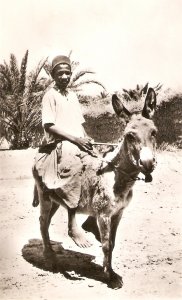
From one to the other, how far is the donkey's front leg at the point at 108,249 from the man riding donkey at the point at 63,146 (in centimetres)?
11

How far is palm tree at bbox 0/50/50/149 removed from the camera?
19.3 ft

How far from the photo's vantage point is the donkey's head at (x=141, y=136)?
8.13 feet

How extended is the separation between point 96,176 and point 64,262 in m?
0.85

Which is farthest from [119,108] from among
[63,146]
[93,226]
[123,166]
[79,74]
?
[79,74]

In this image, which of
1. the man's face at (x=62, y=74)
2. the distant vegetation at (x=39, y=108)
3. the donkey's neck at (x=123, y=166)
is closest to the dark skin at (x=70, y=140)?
the man's face at (x=62, y=74)

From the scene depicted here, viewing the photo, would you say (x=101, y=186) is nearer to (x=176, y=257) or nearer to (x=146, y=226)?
(x=176, y=257)

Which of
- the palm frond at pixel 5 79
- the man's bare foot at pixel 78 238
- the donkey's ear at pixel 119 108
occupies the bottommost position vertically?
the man's bare foot at pixel 78 238

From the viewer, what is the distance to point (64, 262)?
3309 millimetres

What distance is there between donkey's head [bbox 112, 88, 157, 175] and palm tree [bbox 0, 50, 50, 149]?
3.10 metres

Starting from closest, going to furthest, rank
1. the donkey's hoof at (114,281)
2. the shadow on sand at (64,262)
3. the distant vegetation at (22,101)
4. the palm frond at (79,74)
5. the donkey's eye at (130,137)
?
the donkey's eye at (130,137), the donkey's hoof at (114,281), the shadow on sand at (64,262), the palm frond at (79,74), the distant vegetation at (22,101)

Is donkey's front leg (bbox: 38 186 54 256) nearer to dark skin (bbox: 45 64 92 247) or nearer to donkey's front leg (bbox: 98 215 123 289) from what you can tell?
dark skin (bbox: 45 64 92 247)

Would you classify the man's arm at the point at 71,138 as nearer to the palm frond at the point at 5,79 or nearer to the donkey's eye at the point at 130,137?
the donkey's eye at the point at 130,137

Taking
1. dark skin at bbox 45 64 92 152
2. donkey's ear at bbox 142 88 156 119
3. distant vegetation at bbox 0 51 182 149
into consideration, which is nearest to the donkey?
donkey's ear at bbox 142 88 156 119

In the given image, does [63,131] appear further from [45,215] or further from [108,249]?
[108,249]
